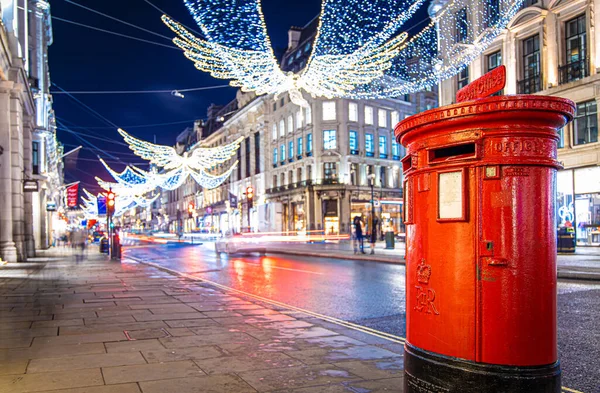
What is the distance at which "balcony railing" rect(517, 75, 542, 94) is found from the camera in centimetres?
2755

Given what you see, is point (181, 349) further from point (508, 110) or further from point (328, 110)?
point (328, 110)

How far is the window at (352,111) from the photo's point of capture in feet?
186

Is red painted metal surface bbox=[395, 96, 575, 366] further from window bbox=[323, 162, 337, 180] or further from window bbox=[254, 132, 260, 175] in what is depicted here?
window bbox=[254, 132, 260, 175]

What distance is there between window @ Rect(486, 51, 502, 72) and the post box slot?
29.5 metres

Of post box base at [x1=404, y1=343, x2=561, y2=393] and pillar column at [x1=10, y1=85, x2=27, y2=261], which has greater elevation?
pillar column at [x1=10, y1=85, x2=27, y2=261]

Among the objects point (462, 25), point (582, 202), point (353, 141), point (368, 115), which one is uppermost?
point (462, 25)

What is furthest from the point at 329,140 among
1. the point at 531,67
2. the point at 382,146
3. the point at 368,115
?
the point at 531,67

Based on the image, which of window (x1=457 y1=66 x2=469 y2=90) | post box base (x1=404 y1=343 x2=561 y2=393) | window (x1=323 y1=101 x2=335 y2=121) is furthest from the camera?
window (x1=323 y1=101 x2=335 y2=121)

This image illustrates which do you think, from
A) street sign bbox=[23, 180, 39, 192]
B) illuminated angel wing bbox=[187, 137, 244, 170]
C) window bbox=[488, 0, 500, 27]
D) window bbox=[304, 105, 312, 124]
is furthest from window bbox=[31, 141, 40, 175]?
window bbox=[488, 0, 500, 27]

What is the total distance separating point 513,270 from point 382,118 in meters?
58.1

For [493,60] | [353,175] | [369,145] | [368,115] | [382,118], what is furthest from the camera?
[382,118]

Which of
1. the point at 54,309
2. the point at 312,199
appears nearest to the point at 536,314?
the point at 54,309

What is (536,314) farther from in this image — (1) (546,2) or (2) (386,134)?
(2) (386,134)

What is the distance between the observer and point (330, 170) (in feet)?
184
